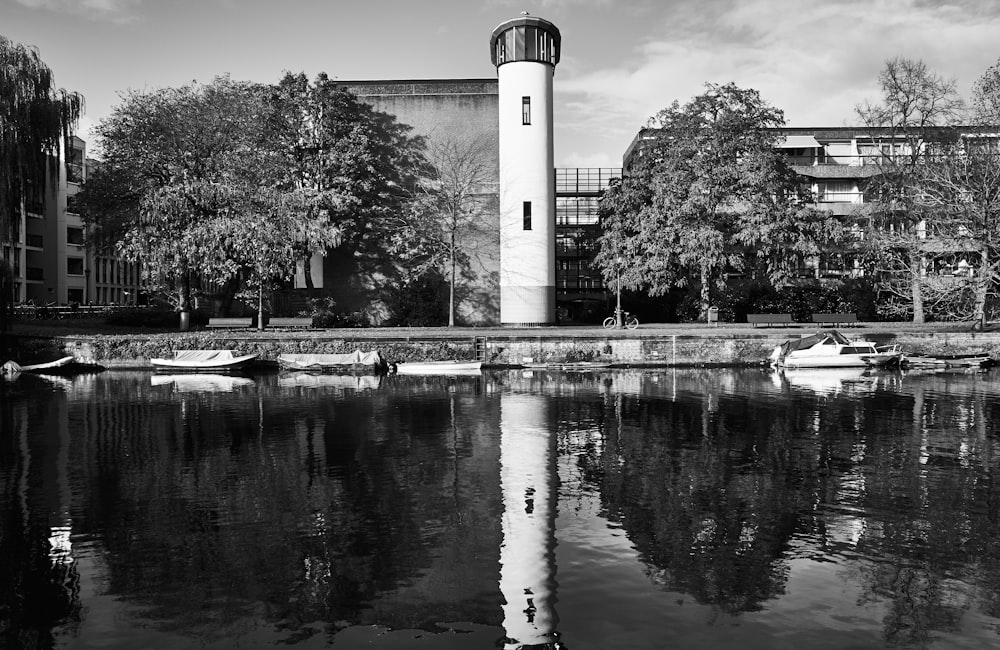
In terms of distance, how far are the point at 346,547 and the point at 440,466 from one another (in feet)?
15.8

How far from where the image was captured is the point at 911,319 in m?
49.8

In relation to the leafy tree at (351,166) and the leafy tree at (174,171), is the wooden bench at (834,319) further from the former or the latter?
the leafy tree at (174,171)

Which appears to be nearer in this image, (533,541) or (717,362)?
(533,541)

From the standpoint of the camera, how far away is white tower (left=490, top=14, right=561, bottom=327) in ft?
145

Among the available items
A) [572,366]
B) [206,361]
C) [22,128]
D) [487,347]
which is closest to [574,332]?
[572,366]

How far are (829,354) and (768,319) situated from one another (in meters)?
7.77

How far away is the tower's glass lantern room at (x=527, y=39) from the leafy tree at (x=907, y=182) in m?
18.2

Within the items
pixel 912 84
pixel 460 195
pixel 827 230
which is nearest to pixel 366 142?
pixel 460 195

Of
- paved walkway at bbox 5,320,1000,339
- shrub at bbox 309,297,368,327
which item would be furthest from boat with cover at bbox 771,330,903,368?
shrub at bbox 309,297,368,327

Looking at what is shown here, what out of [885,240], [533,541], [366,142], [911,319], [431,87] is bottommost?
[533,541]

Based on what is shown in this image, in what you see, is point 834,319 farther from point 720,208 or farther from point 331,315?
point 331,315

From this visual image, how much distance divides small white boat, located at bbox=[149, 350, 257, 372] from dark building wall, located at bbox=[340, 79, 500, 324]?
13780 millimetres

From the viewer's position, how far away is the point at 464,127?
156ft

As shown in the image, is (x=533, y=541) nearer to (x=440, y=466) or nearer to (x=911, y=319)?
(x=440, y=466)
